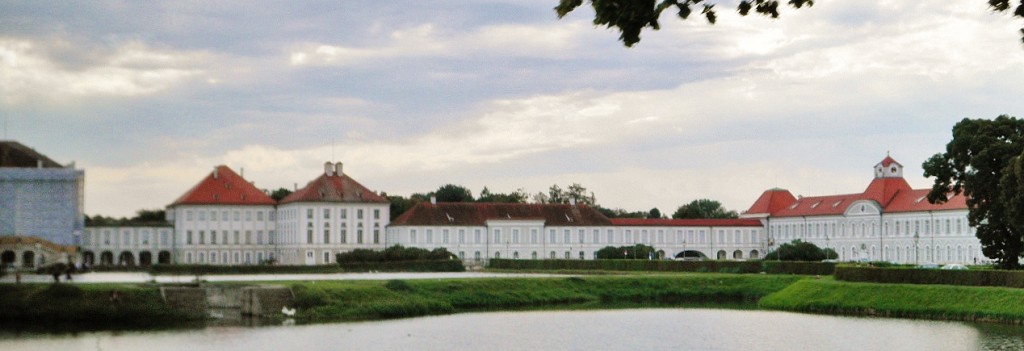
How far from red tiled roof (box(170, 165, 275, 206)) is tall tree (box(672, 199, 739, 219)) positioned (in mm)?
45639

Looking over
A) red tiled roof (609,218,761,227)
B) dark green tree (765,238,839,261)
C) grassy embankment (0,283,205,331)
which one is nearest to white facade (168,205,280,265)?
red tiled roof (609,218,761,227)

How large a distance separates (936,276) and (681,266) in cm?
2317

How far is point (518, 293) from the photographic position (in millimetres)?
51812

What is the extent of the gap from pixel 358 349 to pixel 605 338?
693 cm

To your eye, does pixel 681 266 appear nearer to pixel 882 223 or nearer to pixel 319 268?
pixel 319 268

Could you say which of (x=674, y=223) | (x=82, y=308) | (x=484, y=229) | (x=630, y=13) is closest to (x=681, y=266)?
(x=484, y=229)

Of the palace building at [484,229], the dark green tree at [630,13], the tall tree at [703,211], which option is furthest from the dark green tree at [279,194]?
the dark green tree at [630,13]

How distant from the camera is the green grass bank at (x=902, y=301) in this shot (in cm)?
3922

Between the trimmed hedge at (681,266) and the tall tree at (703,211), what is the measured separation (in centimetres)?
4567

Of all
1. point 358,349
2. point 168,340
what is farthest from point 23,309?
point 358,349

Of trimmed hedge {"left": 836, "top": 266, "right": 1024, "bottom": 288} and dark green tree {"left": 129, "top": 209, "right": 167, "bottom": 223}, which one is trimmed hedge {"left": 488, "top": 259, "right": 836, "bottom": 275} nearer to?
trimmed hedge {"left": 836, "top": 266, "right": 1024, "bottom": 288}

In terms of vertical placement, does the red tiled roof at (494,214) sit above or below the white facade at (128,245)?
above

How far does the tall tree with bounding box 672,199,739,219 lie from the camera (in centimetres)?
12314

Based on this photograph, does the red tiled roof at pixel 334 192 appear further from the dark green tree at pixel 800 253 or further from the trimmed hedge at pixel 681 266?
the dark green tree at pixel 800 253
